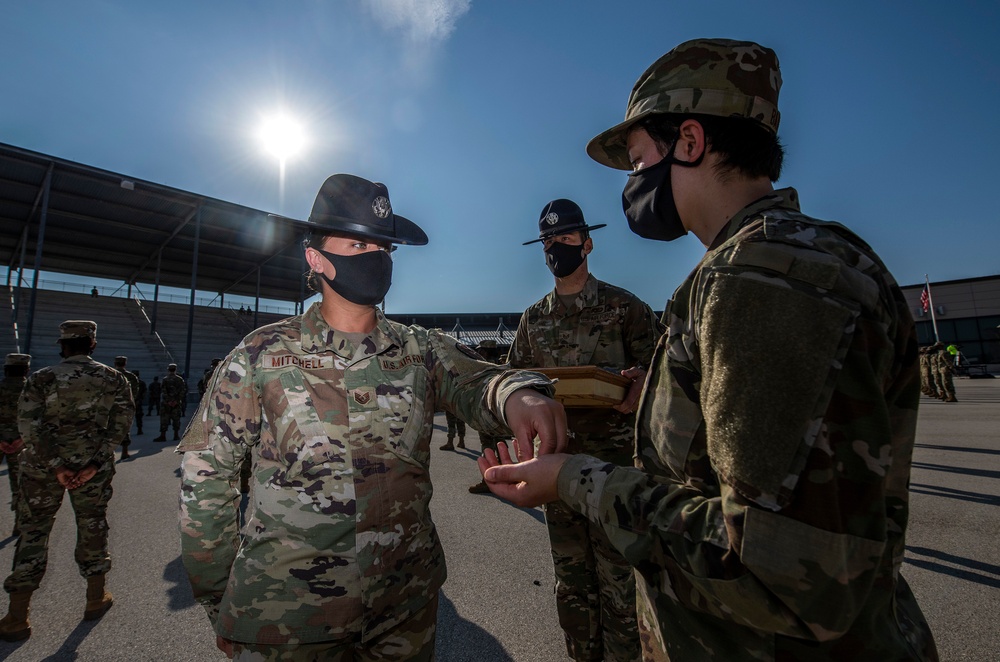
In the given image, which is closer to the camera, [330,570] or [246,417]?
[330,570]

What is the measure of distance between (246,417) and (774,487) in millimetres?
1774

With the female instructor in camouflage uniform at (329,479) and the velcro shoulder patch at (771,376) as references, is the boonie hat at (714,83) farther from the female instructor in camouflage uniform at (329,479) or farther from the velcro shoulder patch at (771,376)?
the female instructor in camouflage uniform at (329,479)

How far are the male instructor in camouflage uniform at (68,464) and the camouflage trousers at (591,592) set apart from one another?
12.1 feet

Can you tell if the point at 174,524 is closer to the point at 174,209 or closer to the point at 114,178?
the point at 114,178

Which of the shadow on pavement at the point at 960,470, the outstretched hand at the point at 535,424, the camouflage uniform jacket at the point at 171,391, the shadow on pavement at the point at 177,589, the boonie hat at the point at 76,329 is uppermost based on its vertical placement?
the boonie hat at the point at 76,329

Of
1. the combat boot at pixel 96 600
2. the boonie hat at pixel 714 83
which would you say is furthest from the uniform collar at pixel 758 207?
the combat boot at pixel 96 600

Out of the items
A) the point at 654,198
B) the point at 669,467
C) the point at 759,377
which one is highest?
the point at 654,198

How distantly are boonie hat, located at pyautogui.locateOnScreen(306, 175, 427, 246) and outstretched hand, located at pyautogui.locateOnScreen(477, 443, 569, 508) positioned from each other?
1225mm

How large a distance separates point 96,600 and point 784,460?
5.05 metres

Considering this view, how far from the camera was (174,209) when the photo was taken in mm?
21297

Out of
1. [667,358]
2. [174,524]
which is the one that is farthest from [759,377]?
[174,524]

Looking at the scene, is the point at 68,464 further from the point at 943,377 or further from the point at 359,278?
the point at 943,377

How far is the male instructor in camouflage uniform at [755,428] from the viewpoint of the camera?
2.62 feet

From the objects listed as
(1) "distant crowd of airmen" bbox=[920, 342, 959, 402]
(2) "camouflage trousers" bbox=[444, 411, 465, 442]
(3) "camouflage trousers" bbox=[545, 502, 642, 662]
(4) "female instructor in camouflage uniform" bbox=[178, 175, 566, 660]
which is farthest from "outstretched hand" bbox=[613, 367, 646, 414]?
(1) "distant crowd of airmen" bbox=[920, 342, 959, 402]
